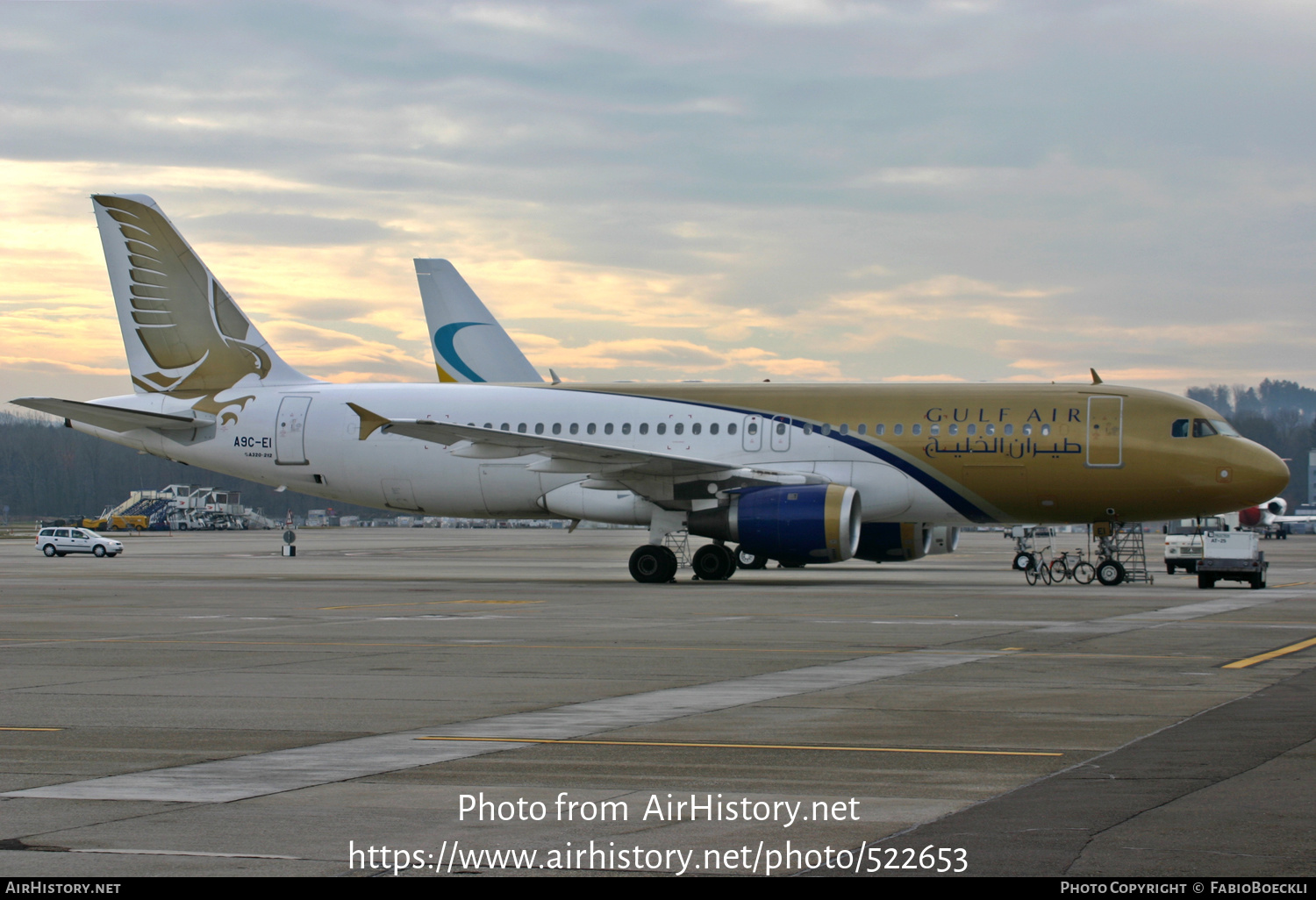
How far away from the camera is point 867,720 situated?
33.1ft

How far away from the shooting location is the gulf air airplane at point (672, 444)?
2898 centimetres

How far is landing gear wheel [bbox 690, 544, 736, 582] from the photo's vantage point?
31469mm

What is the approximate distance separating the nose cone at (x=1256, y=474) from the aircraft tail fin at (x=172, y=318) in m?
22.7

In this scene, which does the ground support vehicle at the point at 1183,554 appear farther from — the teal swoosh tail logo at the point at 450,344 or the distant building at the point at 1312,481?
the distant building at the point at 1312,481

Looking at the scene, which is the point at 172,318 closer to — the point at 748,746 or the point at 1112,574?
the point at 1112,574

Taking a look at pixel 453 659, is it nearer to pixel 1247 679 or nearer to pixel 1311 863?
pixel 1247 679

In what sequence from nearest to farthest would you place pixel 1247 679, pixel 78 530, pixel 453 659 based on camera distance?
pixel 1247 679, pixel 453 659, pixel 78 530

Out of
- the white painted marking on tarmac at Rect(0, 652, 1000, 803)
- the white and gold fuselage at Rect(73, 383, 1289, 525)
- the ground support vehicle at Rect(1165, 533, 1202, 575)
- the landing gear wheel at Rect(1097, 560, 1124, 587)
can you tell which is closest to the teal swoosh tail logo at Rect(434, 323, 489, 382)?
the white and gold fuselage at Rect(73, 383, 1289, 525)

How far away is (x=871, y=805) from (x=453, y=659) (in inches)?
322

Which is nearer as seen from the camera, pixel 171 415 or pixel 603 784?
pixel 603 784

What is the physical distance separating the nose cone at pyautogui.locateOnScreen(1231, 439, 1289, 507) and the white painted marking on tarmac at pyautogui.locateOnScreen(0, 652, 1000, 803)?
18.5 meters

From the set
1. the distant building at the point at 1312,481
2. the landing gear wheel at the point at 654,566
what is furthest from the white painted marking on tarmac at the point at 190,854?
the distant building at the point at 1312,481
